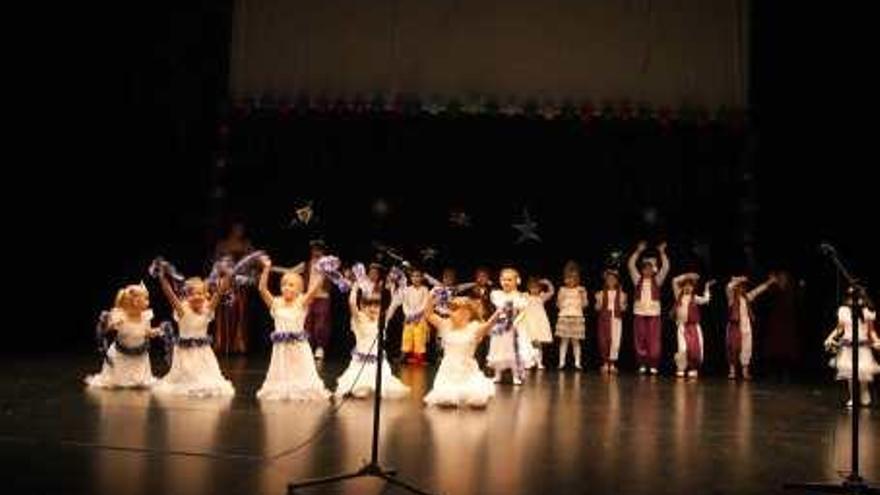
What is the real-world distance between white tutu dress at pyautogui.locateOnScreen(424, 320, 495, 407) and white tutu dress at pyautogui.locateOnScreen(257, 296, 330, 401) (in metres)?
1.05

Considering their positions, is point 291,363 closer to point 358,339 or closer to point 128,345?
A: point 358,339

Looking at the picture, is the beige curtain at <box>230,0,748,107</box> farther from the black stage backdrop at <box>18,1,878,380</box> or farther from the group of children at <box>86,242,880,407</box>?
the group of children at <box>86,242,880,407</box>

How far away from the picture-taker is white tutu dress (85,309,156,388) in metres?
8.86

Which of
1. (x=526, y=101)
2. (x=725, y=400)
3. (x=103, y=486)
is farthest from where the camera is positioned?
(x=526, y=101)

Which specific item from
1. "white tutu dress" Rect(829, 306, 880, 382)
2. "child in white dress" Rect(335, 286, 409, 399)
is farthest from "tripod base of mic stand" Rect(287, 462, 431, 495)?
"white tutu dress" Rect(829, 306, 880, 382)

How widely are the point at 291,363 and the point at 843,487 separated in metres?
4.89

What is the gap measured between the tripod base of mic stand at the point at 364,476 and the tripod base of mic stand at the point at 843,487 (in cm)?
208

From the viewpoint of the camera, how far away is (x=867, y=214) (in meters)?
11.8

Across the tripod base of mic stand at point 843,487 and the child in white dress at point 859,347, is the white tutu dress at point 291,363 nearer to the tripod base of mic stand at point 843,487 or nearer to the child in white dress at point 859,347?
the tripod base of mic stand at point 843,487

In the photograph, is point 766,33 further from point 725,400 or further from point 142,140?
point 142,140

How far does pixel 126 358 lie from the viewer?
8.99 meters

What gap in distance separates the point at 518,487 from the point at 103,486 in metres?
2.11

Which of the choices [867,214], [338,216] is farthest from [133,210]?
[867,214]

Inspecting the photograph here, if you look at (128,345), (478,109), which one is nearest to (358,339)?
(128,345)
